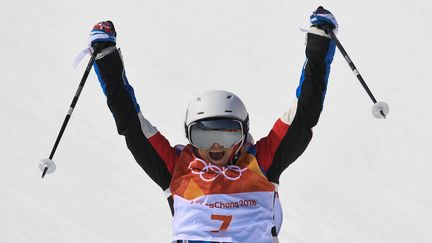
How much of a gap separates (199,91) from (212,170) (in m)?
3.46

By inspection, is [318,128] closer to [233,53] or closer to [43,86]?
[233,53]

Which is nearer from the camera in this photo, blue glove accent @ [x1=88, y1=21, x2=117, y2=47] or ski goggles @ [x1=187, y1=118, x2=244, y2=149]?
ski goggles @ [x1=187, y1=118, x2=244, y2=149]

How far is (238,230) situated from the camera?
18.2 ft

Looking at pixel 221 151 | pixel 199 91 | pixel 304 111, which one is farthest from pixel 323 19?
pixel 199 91

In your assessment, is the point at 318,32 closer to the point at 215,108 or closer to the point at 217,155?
the point at 215,108

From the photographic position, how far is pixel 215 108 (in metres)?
5.71

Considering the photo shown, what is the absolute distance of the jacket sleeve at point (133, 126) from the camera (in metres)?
5.87

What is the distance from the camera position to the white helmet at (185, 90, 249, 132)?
18.7 feet

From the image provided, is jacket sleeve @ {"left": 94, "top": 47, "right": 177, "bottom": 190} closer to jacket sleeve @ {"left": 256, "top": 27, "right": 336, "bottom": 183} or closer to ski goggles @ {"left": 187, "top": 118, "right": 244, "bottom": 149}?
ski goggles @ {"left": 187, "top": 118, "right": 244, "bottom": 149}

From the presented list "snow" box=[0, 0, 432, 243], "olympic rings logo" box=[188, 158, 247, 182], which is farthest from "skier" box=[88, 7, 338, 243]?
"snow" box=[0, 0, 432, 243]

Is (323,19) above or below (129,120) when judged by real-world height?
above

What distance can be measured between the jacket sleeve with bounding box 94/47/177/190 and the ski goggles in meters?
0.28

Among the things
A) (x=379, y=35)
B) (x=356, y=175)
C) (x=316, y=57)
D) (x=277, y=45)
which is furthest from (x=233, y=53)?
(x=316, y=57)

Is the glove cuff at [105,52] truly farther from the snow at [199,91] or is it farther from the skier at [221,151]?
the snow at [199,91]
